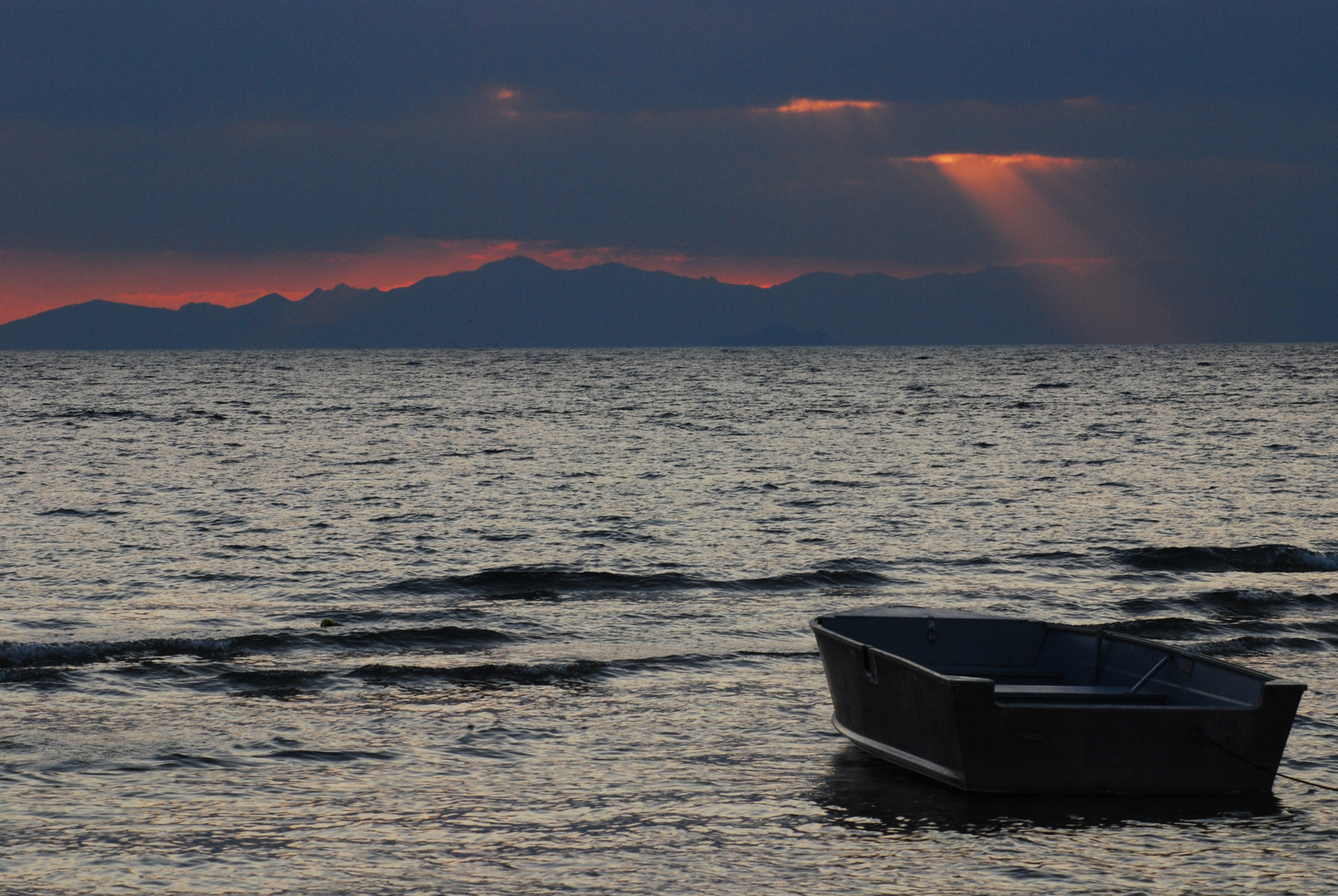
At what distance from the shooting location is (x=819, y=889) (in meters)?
9.12

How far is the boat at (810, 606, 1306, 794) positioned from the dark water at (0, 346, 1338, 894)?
0.27 metres

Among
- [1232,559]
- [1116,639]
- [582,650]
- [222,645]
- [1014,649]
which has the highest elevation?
[1116,639]

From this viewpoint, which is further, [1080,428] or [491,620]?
[1080,428]

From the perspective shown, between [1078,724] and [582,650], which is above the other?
[1078,724]

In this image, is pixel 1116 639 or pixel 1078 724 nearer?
pixel 1078 724

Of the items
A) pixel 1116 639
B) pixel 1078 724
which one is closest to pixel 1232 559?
pixel 1116 639

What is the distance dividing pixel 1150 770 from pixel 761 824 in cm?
352

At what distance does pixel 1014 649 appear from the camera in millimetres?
14117

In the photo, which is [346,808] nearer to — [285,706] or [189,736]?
[189,736]

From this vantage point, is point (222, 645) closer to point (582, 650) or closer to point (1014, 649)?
point (582, 650)

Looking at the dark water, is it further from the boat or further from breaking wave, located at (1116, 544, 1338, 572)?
the boat

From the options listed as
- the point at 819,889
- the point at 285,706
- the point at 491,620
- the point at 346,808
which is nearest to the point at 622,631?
the point at 491,620

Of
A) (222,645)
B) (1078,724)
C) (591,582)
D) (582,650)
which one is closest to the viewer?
(1078,724)

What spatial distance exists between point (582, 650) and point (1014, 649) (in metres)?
6.64
